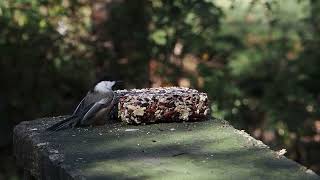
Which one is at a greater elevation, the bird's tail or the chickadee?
the chickadee

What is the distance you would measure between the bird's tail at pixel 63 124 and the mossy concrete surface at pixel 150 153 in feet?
0.13

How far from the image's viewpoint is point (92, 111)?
3504 mm

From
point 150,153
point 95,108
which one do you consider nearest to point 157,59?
point 95,108

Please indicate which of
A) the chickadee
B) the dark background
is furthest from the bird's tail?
the dark background

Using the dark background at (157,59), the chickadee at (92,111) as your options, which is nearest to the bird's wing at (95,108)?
the chickadee at (92,111)

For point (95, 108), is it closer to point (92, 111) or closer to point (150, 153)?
point (92, 111)

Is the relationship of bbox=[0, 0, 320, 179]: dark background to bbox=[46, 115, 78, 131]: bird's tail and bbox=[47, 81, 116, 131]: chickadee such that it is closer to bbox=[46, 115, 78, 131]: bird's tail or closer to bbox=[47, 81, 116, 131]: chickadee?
bbox=[47, 81, 116, 131]: chickadee

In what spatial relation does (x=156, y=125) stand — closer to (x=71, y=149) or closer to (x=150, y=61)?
(x=71, y=149)

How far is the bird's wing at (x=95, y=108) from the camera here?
351cm

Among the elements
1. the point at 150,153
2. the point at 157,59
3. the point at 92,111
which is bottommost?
the point at 150,153

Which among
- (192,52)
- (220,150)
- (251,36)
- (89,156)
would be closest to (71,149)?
(89,156)

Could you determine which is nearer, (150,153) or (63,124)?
(150,153)

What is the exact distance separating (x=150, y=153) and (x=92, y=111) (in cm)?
57

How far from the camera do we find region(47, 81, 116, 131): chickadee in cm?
352
